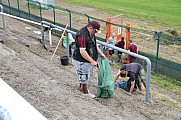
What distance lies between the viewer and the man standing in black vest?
5.51 meters

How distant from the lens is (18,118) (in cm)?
121

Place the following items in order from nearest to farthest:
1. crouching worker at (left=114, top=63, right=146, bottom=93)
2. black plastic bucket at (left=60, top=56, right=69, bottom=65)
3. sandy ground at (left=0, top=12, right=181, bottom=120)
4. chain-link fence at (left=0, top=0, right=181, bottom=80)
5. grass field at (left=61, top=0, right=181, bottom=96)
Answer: sandy ground at (left=0, top=12, right=181, bottom=120), crouching worker at (left=114, top=63, right=146, bottom=93), black plastic bucket at (left=60, top=56, right=69, bottom=65), chain-link fence at (left=0, top=0, right=181, bottom=80), grass field at (left=61, top=0, right=181, bottom=96)

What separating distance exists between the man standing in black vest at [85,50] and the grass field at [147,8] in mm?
16787

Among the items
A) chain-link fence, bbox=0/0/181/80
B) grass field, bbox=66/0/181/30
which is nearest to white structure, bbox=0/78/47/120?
chain-link fence, bbox=0/0/181/80

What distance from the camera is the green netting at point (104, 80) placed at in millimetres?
6020

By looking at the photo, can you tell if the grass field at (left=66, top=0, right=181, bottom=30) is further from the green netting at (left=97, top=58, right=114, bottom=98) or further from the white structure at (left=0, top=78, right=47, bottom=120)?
the white structure at (left=0, top=78, right=47, bottom=120)

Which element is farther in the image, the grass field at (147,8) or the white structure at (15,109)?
the grass field at (147,8)

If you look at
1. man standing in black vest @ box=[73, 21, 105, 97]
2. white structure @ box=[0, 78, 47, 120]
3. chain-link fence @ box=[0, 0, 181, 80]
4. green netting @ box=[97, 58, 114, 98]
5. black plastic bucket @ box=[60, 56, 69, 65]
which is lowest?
chain-link fence @ box=[0, 0, 181, 80]

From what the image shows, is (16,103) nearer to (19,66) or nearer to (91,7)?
(19,66)

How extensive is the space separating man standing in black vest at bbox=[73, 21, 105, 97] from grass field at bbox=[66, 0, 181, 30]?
55.1 feet

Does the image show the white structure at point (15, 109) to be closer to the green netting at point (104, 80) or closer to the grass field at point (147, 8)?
the green netting at point (104, 80)

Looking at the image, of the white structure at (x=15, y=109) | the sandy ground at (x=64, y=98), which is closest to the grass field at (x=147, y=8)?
the sandy ground at (x=64, y=98)

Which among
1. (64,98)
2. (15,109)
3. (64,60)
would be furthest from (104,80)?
(15,109)

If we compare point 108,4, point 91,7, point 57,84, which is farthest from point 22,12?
point 57,84
